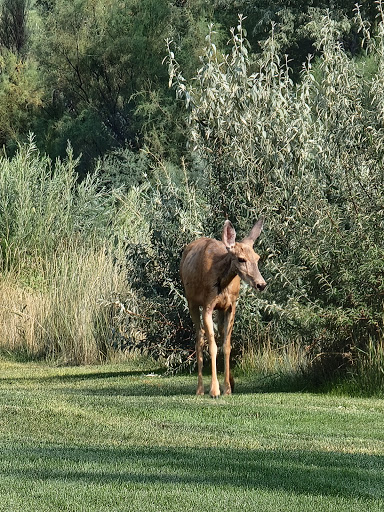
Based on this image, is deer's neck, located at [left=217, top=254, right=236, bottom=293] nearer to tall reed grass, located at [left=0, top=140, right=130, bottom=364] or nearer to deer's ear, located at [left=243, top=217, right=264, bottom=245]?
deer's ear, located at [left=243, top=217, right=264, bottom=245]

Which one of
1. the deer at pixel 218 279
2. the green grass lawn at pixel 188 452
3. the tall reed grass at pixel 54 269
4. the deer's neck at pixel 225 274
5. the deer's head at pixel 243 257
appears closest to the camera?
the green grass lawn at pixel 188 452

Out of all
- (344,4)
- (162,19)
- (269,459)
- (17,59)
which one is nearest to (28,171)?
(269,459)

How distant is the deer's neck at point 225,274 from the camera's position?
43.0 ft

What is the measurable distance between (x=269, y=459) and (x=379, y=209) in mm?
5476

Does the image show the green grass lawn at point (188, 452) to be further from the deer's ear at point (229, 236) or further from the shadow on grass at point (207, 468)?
the deer's ear at point (229, 236)

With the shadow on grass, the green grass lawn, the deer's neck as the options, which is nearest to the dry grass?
the green grass lawn

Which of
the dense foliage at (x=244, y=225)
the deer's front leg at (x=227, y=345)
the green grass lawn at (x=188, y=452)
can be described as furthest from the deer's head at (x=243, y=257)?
the green grass lawn at (x=188, y=452)

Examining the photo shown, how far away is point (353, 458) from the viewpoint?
8477 millimetres

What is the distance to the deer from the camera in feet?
41.9

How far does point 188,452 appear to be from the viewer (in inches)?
340

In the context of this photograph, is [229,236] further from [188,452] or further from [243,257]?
[188,452]

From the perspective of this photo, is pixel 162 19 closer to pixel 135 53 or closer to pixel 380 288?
pixel 135 53

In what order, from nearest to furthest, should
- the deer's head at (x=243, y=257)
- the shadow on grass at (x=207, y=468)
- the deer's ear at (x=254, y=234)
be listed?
1. the shadow on grass at (x=207, y=468)
2. the deer's head at (x=243, y=257)
3. the deer's ear at (x=254, y=234)

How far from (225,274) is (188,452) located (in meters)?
4.76
